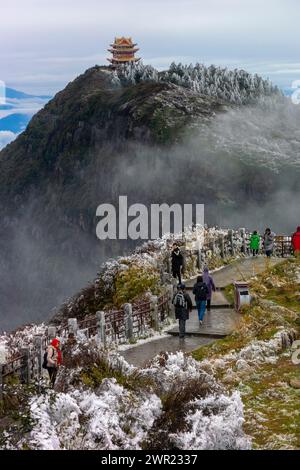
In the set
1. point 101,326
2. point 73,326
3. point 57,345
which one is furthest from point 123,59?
point 57,345

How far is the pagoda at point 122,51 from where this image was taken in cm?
17762

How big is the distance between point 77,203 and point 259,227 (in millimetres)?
63963

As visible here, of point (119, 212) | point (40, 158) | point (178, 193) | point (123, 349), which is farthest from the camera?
point (40, 158)

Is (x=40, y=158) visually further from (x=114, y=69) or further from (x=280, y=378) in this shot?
(x=280, y=378)

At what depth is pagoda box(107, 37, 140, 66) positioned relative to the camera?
17762 centimetres

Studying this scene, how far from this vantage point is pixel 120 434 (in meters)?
10.2

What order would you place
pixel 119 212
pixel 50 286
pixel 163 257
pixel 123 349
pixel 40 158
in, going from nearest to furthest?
1. pixel 123 349
2. pixel 163 257
3. pixel 119 212
4. pixel 50 286
5. pixel 40 158

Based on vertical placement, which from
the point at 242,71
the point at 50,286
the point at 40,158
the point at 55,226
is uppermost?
the point at 242,71

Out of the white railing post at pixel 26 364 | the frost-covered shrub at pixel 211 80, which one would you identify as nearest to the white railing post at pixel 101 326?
the white railing post at pixel 26 364

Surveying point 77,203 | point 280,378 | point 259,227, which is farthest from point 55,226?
point 280,378

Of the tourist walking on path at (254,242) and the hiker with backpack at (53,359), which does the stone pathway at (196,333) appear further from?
the tourist walking on path at (254,242)

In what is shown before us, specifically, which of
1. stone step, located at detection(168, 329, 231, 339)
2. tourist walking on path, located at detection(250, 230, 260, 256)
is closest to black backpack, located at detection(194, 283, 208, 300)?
stone step, located at detection(168, 329, 231, 339)

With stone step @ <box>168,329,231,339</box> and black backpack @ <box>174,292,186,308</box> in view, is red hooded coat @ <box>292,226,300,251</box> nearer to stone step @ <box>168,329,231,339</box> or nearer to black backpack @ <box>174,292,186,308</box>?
stone step @ <box>168,329,231,339</box>

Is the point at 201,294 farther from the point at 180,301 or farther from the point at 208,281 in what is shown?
the point at 180,301
